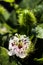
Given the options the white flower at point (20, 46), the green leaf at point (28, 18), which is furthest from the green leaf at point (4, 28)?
the white flower at point (20, 46)

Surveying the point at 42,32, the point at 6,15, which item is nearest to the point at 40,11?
the point at 42,32

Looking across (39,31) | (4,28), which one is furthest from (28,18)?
(4,28)

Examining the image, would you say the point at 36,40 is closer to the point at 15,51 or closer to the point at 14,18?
the point at 15,51

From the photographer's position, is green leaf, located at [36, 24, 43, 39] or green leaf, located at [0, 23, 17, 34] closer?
green leaf, located at [36, 24, 43, 39]

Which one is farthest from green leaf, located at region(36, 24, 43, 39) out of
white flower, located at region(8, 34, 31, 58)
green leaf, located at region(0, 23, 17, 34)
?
green leaf, located at region(0, 23, 17, 34)

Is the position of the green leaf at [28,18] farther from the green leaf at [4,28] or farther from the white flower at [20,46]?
the green leaf at [4,28]

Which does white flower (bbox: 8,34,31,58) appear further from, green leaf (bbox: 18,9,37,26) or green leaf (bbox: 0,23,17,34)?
green leaf (bbox: 0,23,17,34)

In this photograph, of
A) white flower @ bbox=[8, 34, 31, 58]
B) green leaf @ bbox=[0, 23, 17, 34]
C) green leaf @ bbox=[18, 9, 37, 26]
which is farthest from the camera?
green leaf @ bbox=[0, 23, 17, 34]

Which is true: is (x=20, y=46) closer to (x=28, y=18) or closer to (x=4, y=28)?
(x=28, y=18)
